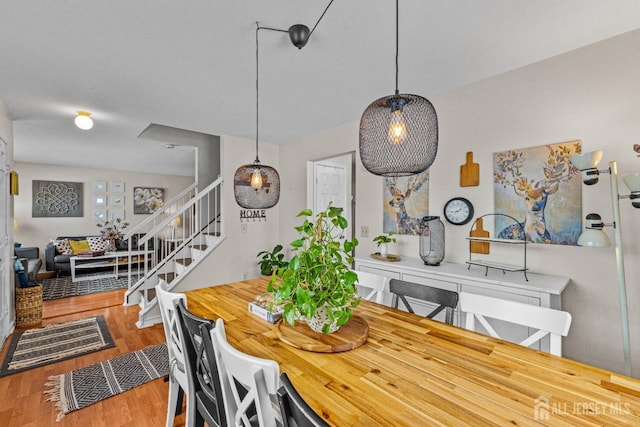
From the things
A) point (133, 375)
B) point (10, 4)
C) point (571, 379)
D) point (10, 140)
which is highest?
point (10, 4)

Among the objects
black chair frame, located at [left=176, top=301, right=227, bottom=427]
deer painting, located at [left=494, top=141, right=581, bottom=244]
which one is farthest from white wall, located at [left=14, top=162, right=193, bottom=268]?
deer painting, located at [left=494, top=141, right=581, bottom=244]

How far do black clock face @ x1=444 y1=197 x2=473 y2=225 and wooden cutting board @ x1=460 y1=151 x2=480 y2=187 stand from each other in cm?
14

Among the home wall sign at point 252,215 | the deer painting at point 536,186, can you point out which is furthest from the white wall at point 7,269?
the deer painting at point 536,186

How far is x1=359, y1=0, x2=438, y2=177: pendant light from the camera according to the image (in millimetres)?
1182

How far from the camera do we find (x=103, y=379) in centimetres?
225

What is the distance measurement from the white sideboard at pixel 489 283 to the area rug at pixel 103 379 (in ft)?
7.08

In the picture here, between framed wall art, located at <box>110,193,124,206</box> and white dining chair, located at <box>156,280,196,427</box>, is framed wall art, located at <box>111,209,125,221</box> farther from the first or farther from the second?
white dining chair, located at <box>156,280,196,427</box>

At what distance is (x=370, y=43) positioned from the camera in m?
1.84

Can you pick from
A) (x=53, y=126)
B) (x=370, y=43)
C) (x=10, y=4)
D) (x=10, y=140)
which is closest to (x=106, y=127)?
(x=53, y=126)

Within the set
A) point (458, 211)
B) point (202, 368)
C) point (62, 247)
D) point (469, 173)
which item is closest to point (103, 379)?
point (202, 368)

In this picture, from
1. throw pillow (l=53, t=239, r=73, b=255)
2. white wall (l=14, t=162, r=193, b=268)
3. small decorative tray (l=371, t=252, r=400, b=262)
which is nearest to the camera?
small decorative tray (l=371, t=252, r=400, b=262)

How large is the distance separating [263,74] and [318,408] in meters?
2.24

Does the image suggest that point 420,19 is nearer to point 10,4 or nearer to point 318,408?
point 318,408

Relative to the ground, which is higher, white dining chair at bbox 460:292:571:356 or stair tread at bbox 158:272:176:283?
white dining chair at bbox 460:292:571:356
